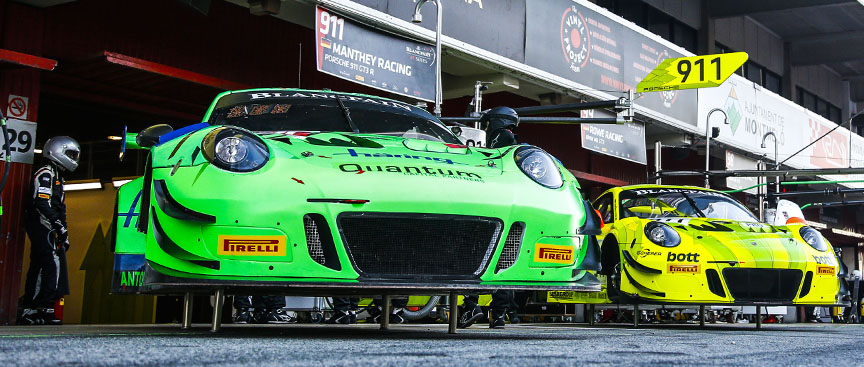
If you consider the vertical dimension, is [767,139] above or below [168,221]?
above

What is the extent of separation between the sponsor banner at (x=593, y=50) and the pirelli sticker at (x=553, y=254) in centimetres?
844

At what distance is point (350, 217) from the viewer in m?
4.44

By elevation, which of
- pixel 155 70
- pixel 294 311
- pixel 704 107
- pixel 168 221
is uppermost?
pixel 704 107

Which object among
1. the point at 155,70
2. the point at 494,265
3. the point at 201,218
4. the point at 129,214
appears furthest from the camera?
the point at 155,70

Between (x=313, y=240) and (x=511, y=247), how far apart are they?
3.09 ft

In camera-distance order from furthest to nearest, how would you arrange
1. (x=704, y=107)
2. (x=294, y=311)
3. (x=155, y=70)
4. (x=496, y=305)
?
(x=704, y=107) → (x=294, y=311) → (x=155, y=70) → (x=496, y=305)

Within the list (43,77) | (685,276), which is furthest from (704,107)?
(43,77)

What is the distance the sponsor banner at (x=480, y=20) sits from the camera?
36.2ft

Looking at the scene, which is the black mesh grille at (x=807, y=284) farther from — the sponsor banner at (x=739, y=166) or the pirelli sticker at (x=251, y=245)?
the sponsor banner at (x=739, y=166)

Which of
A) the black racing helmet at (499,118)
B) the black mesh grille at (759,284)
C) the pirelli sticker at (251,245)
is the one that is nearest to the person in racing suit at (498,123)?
the black racing helmet at (499,118)

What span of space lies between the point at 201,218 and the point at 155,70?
5568 mm

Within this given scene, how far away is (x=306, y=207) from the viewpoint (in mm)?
4414

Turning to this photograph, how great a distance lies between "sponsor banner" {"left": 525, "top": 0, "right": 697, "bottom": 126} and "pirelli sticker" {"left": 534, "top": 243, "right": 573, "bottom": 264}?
8.44 metres

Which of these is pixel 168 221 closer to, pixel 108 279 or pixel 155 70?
pixel 155 70
